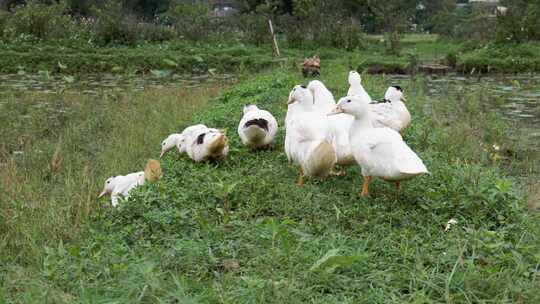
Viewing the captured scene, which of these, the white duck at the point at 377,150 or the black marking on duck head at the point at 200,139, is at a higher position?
the white duck at the point at 377,150

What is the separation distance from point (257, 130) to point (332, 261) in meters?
2.84

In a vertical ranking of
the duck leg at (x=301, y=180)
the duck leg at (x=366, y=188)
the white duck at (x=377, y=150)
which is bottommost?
the duck leg at (x=301, y=180)

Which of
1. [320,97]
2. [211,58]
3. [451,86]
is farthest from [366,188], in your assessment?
[211,58]

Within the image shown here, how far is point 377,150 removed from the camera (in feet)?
14.8

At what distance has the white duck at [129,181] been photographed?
201 inches

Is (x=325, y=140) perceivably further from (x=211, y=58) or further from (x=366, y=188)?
(x=211, y=58)

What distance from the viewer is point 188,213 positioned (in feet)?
13.8

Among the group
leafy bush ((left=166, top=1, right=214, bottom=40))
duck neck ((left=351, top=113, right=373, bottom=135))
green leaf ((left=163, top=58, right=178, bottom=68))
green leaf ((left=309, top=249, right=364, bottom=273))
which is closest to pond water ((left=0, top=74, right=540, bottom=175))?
green leaf ((left=163, top=58, right=178, bottom=68))

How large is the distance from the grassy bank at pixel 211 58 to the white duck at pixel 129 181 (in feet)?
35.9

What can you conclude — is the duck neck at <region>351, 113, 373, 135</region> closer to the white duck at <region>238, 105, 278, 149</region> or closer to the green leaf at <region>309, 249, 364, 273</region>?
the white duck at <region>238, 105, 278, 149</region>

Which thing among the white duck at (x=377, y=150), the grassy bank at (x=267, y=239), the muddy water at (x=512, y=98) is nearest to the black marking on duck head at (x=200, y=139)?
the grassy bank at (x=267, y=239)

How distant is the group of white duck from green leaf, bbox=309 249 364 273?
1.14 meters

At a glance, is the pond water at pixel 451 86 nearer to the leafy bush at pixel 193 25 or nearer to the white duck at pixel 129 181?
the white duck at pixel 129 181

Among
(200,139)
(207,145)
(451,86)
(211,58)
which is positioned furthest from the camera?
(211,58)
